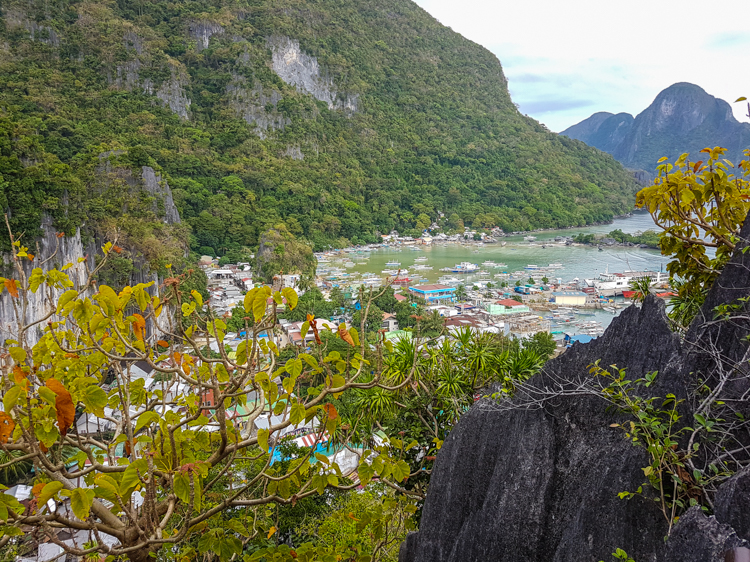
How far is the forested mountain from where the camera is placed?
1794cm

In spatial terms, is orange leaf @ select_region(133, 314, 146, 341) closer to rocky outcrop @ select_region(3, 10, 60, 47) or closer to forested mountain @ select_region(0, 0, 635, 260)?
forested mountain @ select_region(0, 0, 635, 260)

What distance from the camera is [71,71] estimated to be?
103ft

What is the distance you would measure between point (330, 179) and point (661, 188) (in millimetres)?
37244

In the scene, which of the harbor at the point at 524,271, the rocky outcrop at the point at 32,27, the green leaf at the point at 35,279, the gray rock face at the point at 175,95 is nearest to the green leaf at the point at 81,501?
the green leaf at the point at 35,279

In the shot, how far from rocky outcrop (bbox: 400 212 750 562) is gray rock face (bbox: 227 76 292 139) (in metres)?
39.4

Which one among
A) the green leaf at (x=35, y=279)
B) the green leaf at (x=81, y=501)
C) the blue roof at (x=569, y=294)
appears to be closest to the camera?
the green leaf at (x=81, y=501)

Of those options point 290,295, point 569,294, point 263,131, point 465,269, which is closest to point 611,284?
point 569,294

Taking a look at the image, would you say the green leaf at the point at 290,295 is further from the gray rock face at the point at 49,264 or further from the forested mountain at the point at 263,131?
the forested mountain at the point at 263,131

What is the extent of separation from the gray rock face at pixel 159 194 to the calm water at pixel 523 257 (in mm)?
8665

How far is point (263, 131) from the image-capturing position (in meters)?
38.2

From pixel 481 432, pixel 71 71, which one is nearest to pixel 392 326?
pixel 481 432

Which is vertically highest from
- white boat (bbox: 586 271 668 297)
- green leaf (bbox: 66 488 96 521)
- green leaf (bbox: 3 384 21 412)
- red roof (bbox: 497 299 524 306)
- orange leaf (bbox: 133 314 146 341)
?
orange leaf (bbox: 133 314 146 341)

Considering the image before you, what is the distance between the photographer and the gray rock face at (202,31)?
39844mm

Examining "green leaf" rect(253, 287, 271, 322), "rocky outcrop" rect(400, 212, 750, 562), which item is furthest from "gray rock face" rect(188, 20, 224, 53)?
"green leaf" rect(253, 287, 271, 322)
